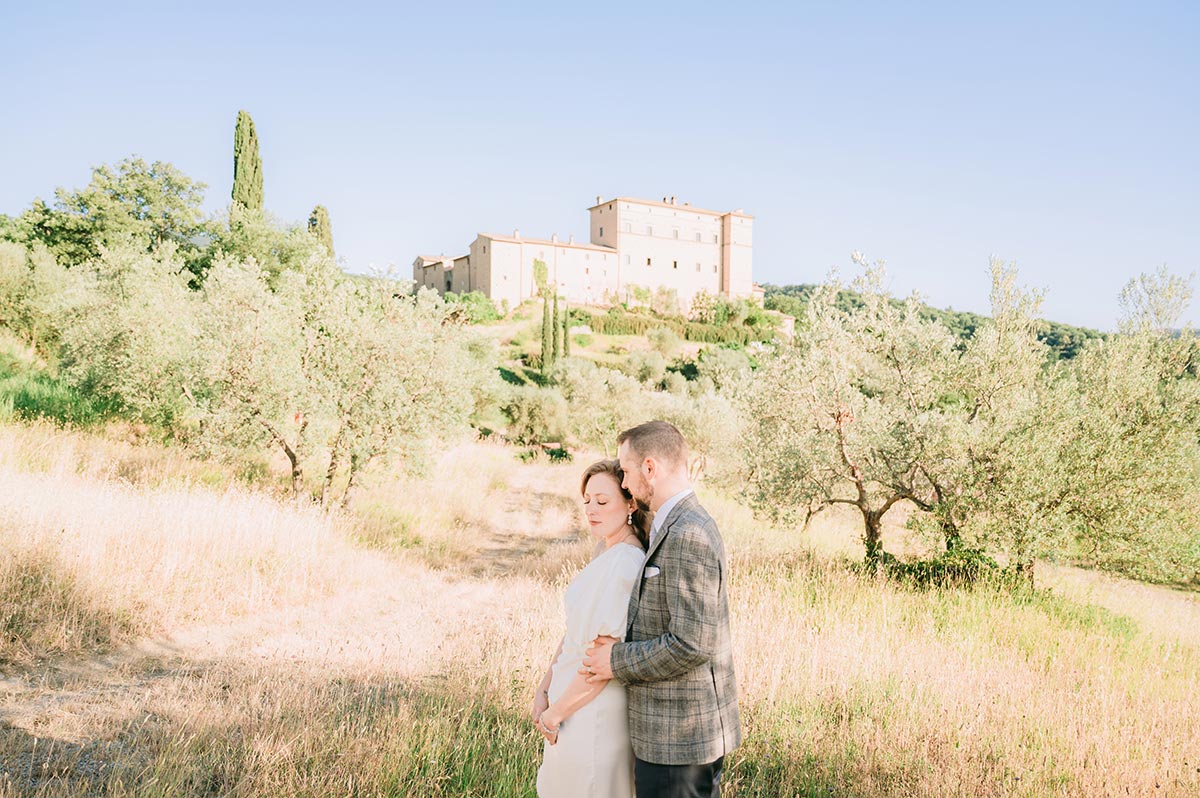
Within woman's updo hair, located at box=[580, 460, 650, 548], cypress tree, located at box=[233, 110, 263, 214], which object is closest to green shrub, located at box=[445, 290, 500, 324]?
cypress tree, located at box=[233, 110, 263, 214]

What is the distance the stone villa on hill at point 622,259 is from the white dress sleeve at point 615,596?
72075mm

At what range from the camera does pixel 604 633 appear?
2.39m

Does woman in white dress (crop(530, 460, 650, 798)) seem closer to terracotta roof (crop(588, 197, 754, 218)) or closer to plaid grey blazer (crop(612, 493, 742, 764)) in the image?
plaid grey blazer (crop(612, 493, 742, 764))

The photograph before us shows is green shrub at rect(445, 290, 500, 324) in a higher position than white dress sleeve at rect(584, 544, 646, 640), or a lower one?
higher

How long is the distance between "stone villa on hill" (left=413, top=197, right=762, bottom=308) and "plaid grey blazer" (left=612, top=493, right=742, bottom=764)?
72183 mm

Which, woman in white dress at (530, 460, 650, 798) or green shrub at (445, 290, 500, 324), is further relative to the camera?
green shrub at (445, 290, 500, 324)

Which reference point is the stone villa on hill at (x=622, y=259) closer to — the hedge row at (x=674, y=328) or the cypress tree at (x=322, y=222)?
the hedge row at (x=674, y=328)

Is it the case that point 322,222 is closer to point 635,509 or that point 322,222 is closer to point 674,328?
point 674,328

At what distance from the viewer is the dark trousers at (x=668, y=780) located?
2328mm

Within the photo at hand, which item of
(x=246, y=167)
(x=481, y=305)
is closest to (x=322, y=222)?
(x=246, y=167)

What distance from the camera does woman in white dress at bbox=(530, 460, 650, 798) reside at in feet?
7.77

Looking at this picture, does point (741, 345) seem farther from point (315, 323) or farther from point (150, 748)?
point (150, 748)

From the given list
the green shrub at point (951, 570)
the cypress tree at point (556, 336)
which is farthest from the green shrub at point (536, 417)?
the cypress tree at point (556, 336)

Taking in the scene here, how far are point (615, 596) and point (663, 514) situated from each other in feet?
1.13
